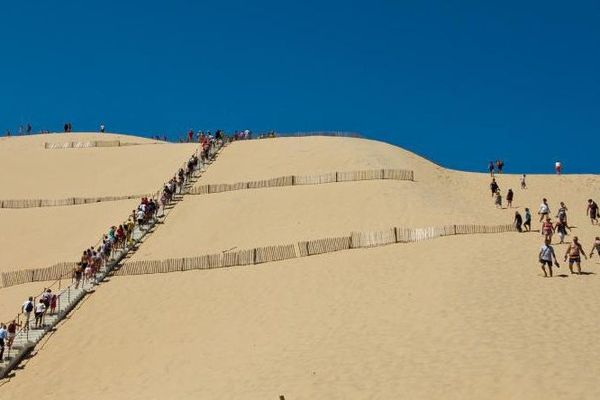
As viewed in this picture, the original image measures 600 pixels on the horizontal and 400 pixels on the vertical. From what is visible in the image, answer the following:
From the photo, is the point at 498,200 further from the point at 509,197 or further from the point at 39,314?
the point at 39,314

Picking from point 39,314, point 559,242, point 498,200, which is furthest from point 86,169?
point 559,242

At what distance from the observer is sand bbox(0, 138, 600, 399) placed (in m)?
18.0

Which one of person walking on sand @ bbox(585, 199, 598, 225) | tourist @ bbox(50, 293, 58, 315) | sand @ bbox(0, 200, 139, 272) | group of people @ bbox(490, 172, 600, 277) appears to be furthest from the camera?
sand @ bbox(0, 200, 139, 272)

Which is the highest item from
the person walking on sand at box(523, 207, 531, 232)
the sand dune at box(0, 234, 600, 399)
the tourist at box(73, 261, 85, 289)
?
the person walking on sand at box(523, 207, 531, 232)

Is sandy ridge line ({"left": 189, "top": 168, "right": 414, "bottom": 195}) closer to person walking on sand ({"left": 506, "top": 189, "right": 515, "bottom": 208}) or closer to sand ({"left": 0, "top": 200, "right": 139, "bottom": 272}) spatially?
sand ({"left": 0, "top": 200, "right": 139, "bottom": 272})

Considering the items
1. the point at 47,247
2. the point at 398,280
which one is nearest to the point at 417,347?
the point at 398,280

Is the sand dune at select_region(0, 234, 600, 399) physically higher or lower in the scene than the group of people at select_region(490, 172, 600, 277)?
lower

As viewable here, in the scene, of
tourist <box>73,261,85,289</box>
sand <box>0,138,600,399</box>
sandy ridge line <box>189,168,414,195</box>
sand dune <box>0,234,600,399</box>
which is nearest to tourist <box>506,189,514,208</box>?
sand <box>0,138,600,399</box>

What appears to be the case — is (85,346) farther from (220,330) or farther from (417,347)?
(417,347)

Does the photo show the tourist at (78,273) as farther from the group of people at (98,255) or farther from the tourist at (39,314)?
the tourist at (39,314)

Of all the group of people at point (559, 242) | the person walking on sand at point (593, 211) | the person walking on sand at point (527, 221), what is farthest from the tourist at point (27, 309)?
the person walking on sand at point (593, 211)

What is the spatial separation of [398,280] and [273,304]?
4.37m

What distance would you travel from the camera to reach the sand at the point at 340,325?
59.2 feet

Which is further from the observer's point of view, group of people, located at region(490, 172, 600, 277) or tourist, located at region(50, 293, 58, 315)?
tourist, located at region(50, 293, 58, 315)
